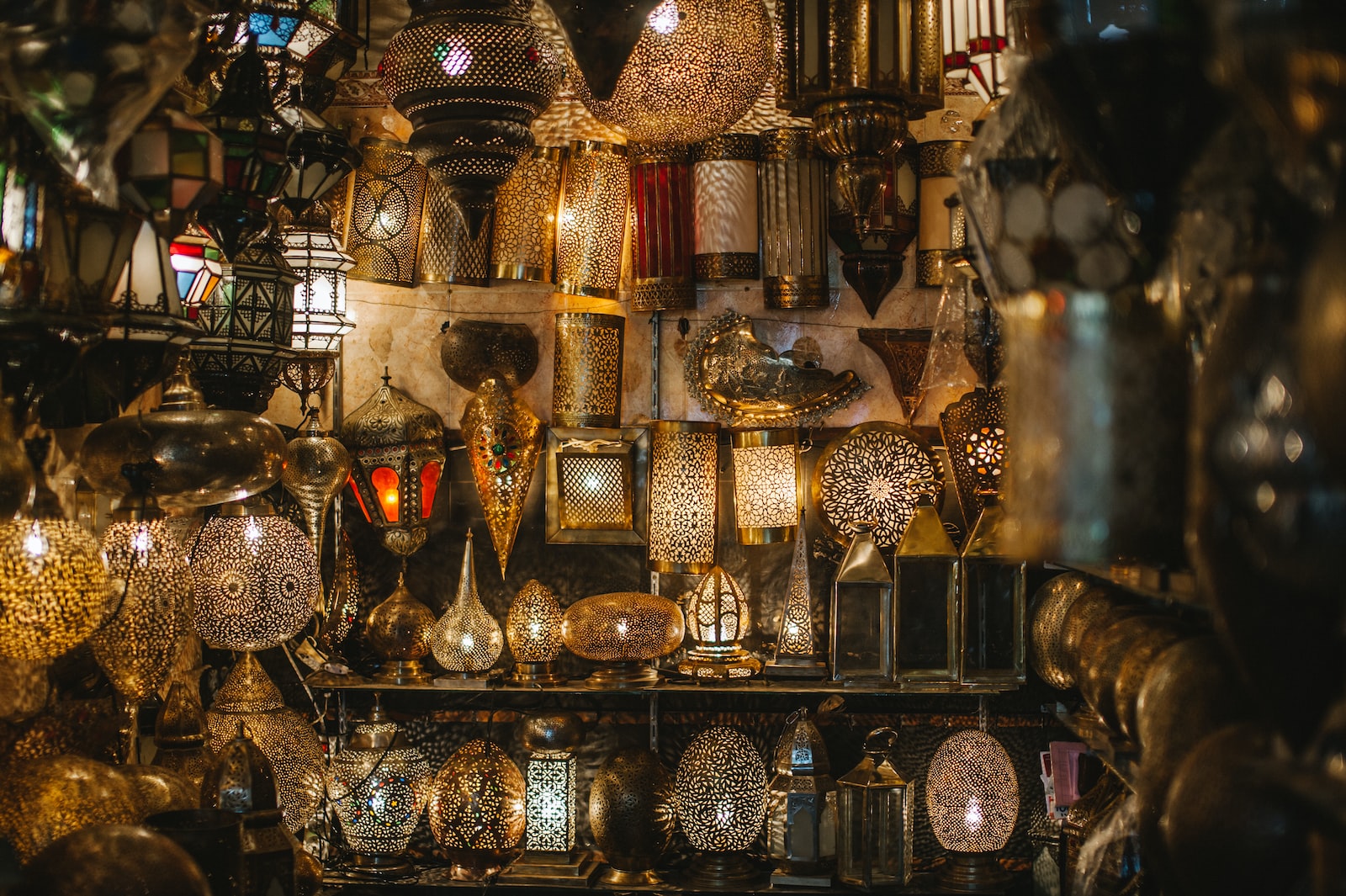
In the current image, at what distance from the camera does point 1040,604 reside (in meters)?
3.19

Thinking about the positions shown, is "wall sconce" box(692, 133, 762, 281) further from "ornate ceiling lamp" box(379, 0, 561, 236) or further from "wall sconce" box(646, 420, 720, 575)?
"ornate ceiling lamp" box(379, 0, 561, 236)

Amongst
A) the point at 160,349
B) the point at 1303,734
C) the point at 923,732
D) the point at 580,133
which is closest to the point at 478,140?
the point at 160,349

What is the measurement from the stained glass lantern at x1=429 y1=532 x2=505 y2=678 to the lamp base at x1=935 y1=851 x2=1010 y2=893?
1503 mm

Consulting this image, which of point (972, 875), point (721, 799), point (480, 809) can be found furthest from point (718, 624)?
point (972, 875)

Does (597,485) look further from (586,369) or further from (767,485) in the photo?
(767,485)

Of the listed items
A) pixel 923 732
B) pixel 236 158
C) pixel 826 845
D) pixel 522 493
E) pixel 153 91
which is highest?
pixel 236 158

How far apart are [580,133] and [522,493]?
3.73ft

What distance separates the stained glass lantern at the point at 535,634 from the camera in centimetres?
388

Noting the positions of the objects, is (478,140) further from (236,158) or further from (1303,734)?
(1303,734)

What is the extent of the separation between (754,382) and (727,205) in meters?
0.55

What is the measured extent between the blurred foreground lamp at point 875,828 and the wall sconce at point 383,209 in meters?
2.11

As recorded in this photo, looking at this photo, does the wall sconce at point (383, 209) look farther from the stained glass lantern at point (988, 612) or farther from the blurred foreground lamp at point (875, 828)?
the blurred foreground lamp at point (875, 828)

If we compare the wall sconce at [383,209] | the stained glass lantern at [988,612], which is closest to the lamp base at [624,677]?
the stained glass lantern at [988,612]

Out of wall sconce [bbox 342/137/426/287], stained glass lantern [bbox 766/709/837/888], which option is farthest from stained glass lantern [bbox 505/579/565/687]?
wall sconce [bbox 342/137/426/287]
